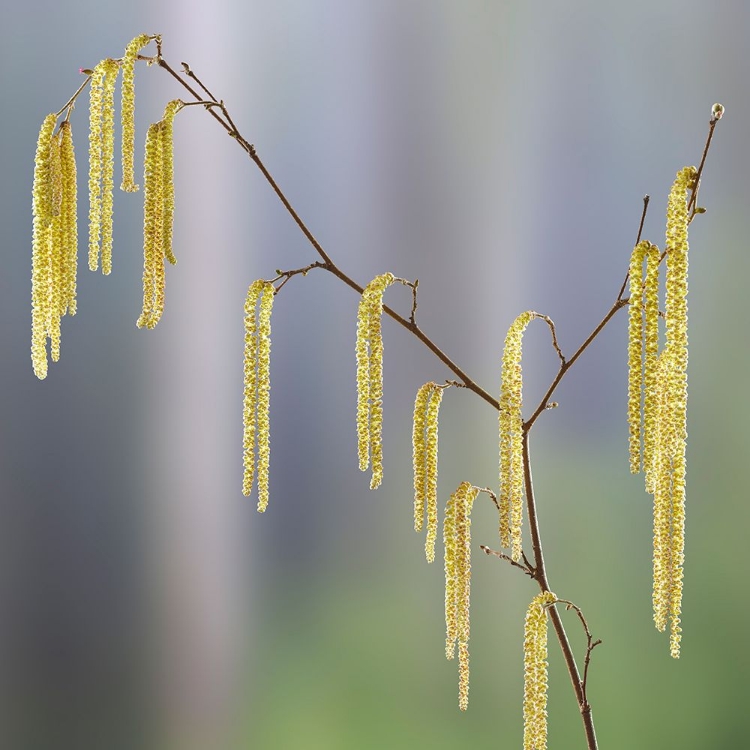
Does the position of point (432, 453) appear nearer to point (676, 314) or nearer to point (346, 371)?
point (676, 314)

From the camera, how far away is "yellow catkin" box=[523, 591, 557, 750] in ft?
2.36

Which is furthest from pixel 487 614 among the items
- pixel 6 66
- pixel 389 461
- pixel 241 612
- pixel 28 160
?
pixel 6 66

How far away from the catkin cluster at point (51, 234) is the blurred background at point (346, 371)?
84 centimetres

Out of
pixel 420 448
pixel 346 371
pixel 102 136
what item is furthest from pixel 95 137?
pixel 346 371

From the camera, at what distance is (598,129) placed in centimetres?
163

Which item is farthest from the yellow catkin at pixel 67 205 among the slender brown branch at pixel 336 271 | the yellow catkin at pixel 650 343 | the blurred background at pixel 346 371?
the blurred background at pixel 346 371

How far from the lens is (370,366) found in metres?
0.74

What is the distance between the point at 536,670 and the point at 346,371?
99cm

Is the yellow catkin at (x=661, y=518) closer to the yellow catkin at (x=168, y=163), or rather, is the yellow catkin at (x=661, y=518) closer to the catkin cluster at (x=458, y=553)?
the catkin cluster at (x=458, y=553)

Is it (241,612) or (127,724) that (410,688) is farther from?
(127,724)

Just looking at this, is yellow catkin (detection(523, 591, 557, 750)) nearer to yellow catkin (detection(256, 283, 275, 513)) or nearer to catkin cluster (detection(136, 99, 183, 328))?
yellow catkin (detection(256, 283, 275, 513))

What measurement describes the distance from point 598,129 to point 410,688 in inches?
41.4

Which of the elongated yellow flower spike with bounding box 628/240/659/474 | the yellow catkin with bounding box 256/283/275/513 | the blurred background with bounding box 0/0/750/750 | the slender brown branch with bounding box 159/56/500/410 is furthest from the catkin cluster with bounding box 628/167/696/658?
the blurred background with bounding box 0/0/750/750

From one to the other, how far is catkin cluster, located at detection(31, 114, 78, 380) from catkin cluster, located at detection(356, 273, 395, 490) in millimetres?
264
